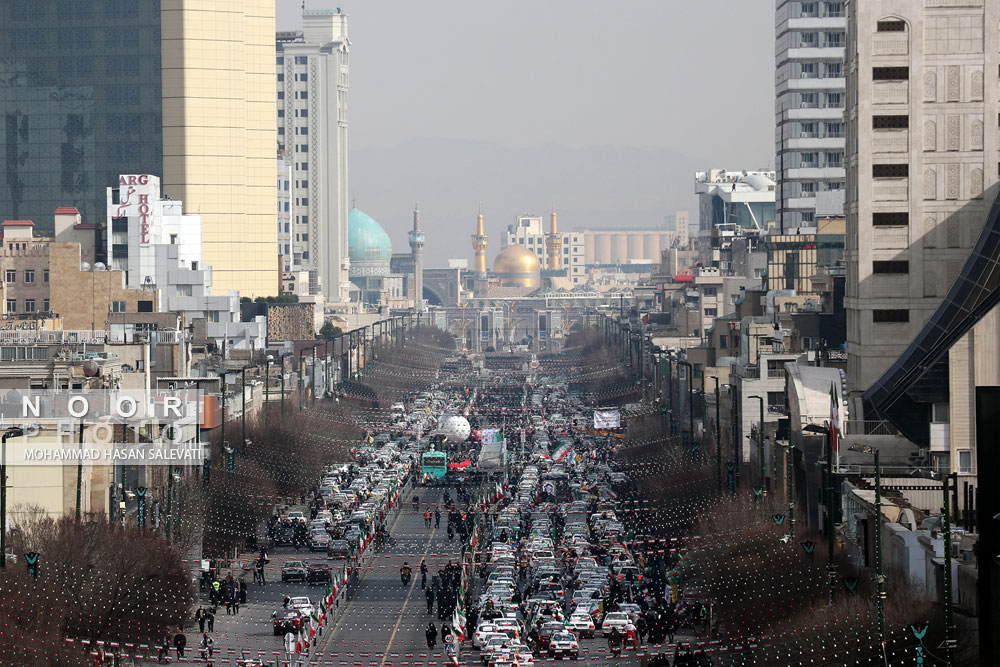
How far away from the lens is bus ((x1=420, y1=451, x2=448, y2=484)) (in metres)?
104

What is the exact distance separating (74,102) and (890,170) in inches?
4870

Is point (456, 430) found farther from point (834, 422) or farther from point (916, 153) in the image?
point (834, 422)

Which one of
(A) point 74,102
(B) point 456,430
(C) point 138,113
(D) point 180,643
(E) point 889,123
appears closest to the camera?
(D) point 180,643

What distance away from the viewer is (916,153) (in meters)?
71.8

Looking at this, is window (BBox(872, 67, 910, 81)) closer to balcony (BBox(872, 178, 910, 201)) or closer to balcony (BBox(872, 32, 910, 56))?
balcony (BBox(872, 32, 910, 56))

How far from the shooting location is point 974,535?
146ft

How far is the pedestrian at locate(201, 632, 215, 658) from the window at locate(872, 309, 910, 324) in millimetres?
29441

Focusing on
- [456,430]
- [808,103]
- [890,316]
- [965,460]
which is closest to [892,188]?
[890,316]

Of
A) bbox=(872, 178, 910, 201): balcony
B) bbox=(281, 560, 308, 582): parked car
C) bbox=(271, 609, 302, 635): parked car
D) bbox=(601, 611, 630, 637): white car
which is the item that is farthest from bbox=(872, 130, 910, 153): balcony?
bbox=(271, 609, 302, 635): parked car

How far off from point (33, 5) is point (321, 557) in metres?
119

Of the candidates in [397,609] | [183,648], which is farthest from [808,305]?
[183,648]

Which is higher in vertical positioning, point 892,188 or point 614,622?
point 892,188

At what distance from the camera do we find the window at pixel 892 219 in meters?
72.5

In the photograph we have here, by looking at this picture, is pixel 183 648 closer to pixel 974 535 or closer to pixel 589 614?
pixel 589 614
